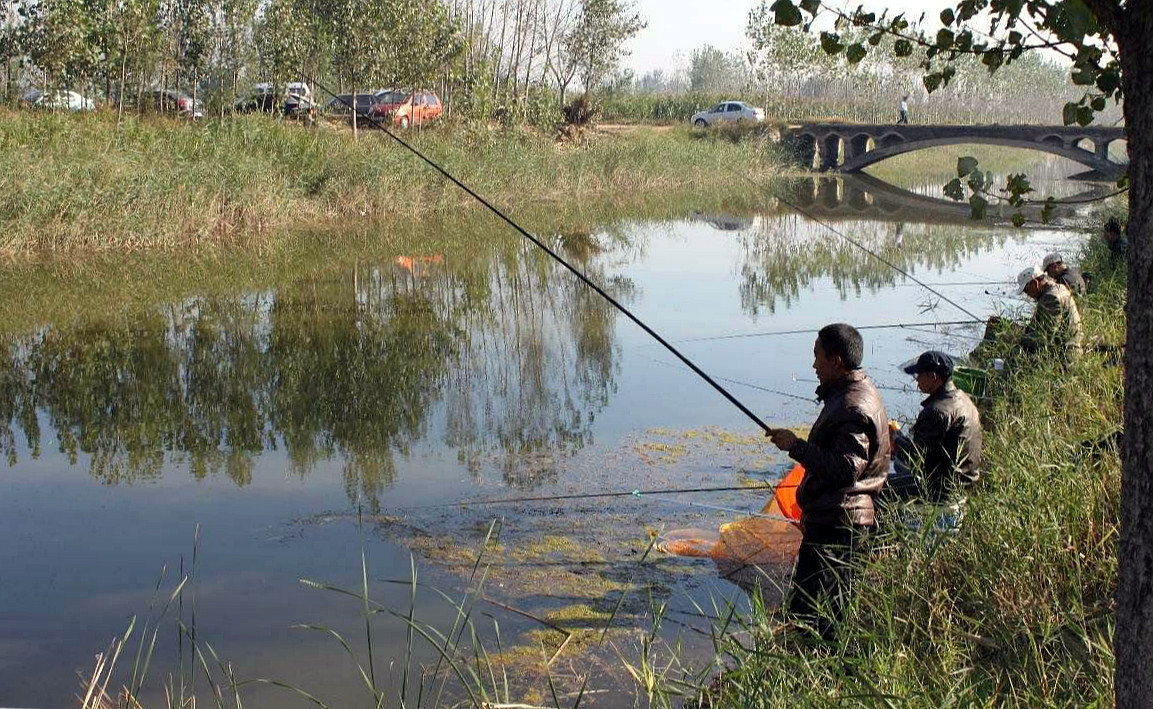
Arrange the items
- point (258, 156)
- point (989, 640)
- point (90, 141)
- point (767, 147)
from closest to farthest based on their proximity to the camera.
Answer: point (989, 640) → point (90, 141) → point (258, 156) → point (767, 147)

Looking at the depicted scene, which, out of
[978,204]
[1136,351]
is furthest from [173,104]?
[1136,351]

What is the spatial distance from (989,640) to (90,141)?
17.6m

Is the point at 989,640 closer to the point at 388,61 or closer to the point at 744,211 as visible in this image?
the point at 744,211

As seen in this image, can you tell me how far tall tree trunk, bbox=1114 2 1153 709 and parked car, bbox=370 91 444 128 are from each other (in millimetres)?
29546

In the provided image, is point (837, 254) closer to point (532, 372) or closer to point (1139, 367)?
point (532, 372)

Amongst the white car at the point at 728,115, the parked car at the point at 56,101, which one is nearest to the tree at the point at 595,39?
the white car at the point at 728,115

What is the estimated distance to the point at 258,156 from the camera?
2095 centimetres

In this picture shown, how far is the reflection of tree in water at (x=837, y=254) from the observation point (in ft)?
57.0

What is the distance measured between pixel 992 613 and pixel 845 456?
2.43 feet

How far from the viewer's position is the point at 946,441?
5.68m

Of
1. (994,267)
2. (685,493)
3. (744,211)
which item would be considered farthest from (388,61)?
(685,493)

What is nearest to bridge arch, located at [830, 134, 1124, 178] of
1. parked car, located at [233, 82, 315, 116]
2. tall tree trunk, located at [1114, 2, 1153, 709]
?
parked car, located at [233, 82, 315, 116]

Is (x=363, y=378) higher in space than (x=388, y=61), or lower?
lower

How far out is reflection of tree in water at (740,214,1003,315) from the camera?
683 inches
